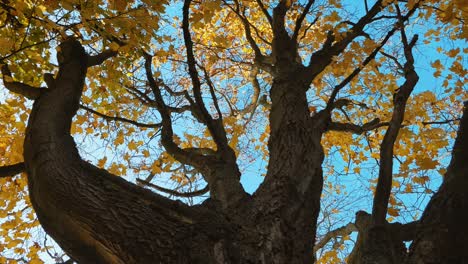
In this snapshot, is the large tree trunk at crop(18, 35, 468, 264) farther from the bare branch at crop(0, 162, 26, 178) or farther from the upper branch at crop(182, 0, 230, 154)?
the upper branch at crop(182, 0, 230, 154)

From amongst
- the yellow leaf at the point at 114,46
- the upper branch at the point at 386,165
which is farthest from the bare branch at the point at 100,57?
the upper branch at the point at 386,165

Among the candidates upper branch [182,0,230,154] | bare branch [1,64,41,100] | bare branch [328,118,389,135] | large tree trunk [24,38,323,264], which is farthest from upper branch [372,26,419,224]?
bare branch [1,64,41,100]

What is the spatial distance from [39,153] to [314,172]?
1903 millimetres

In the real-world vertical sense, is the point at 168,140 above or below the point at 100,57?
below

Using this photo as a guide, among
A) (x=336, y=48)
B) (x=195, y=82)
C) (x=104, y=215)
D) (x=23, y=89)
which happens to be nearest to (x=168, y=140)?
(x=195, y=82)

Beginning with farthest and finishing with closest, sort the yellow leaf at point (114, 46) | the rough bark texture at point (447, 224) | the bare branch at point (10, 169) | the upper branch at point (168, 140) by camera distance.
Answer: the yellow leaf at point (114, 46) → the upper branch at point (168, 140) → the bare branch at point (10, 169) → the rough bark texture at point (447, 224)

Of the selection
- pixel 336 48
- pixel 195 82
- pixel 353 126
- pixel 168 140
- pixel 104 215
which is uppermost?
pixel 336 48

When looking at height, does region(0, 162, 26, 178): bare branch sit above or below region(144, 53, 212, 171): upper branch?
below

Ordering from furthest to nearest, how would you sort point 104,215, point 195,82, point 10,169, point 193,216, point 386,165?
point 195,82 < point 10,169 < point 193,216 < point 386,165 < point 104,215

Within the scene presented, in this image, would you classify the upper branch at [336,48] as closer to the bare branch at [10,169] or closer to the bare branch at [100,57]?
the bare branch at [100,57]

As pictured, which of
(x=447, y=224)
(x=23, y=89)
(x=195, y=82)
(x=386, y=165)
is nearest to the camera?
(x=447, y=224)

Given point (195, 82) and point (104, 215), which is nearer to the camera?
point (104, 215)

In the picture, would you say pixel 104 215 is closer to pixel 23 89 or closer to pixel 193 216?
pixel 193 216

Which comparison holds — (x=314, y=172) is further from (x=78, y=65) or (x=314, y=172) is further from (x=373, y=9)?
(x=78, y=65)
